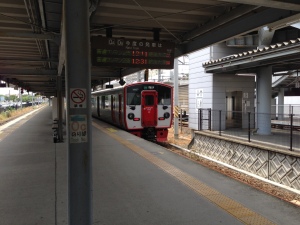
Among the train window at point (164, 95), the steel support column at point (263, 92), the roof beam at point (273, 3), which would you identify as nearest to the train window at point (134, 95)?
the train window at point (164, 95)

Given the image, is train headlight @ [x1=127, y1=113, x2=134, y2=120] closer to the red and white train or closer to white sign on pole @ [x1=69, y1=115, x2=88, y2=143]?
the red and white train

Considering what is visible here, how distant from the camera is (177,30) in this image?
7.40 m

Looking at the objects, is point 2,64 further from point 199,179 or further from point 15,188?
point 199,179

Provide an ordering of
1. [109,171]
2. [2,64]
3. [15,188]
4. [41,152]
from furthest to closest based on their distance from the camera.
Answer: [2,64], [41,152], [109,171], [15,188]

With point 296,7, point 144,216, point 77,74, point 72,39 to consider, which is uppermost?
point 296,7

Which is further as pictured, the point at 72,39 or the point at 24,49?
the point at 24,49

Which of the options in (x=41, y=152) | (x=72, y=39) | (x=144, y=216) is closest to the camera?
(x=72, y=39)

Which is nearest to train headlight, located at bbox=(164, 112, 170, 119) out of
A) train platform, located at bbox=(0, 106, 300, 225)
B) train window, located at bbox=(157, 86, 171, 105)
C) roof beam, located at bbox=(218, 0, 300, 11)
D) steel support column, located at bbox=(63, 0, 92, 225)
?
train window, located at bbox=(157, 86, 171, 105)

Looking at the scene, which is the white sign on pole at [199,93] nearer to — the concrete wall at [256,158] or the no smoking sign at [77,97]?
the concrete wall at [256,158]

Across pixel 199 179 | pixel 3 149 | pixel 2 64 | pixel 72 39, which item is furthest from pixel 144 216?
pixel 2 64

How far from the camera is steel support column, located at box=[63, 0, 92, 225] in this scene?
115 inches

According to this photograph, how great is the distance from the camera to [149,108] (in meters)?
14.8

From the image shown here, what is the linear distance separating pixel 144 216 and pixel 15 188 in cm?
254

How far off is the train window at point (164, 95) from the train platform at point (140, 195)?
7257 mm
